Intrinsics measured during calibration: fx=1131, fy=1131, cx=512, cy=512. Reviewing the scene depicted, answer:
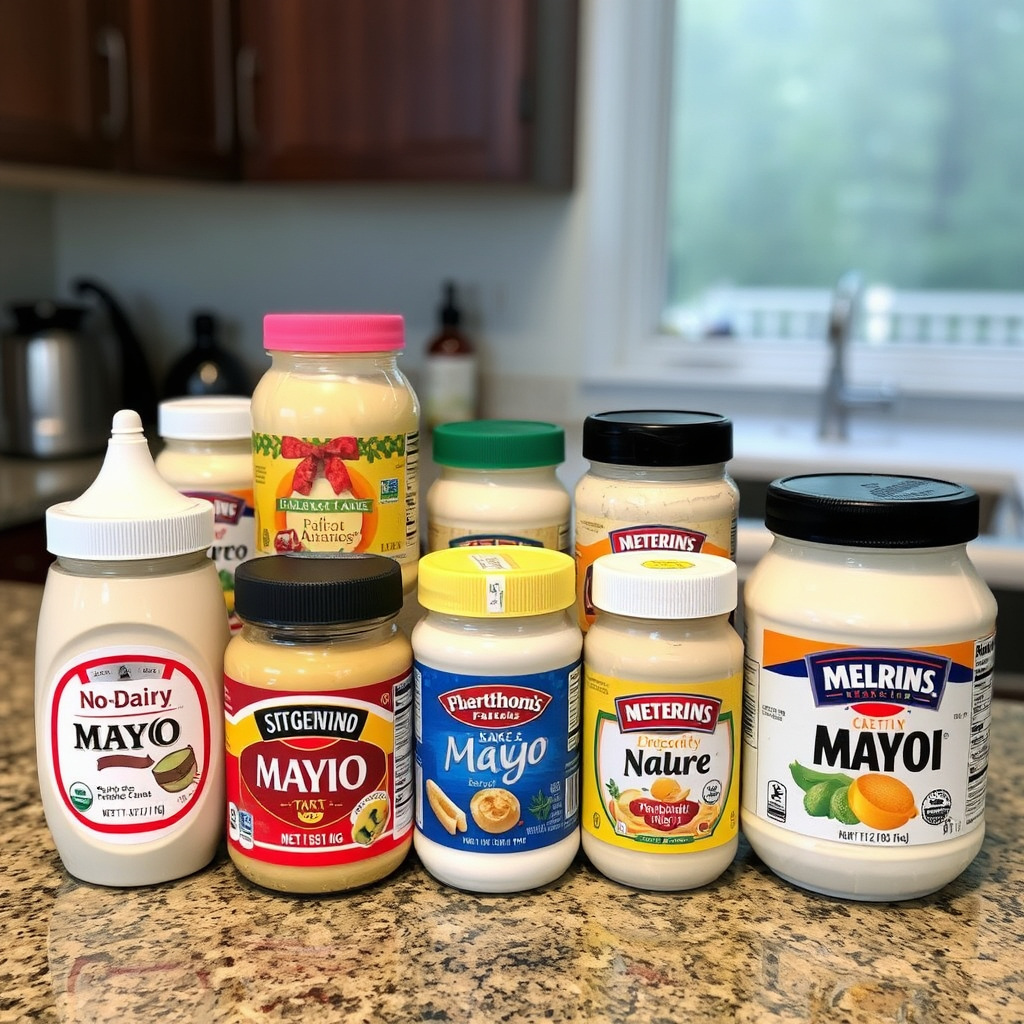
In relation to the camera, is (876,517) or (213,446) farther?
(213,446)

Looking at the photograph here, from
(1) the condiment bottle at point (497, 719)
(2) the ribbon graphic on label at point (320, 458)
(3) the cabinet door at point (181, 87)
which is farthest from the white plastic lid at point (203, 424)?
(3) the cabinet door at point (181, 87)

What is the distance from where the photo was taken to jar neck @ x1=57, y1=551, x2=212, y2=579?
665 millimetres

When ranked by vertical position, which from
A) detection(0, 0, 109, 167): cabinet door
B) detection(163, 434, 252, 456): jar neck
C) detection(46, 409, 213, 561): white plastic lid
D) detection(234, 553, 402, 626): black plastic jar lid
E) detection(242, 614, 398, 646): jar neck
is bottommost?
detection(242, 614, 398, 646): jar neck

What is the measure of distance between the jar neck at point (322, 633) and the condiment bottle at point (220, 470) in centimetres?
15

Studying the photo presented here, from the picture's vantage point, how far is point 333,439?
0.73 meters

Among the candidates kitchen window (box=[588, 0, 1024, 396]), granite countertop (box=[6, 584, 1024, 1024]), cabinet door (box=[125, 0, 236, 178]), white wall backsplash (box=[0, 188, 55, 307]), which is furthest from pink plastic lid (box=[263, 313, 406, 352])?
white wall backsplash (box=[0, 188, 55, 307])

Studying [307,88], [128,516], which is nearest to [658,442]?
[128,516]

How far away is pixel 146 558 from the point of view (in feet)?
2.17

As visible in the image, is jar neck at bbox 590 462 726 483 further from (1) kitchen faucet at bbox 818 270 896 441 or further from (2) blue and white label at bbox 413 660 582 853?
(1) kitchen faucet at bbox 818 270 896 441

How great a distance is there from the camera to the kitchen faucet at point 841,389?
2.34 meters

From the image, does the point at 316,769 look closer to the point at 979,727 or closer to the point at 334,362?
the point at 334,362

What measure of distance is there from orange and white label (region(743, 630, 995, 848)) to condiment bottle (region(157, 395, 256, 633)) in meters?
0.38

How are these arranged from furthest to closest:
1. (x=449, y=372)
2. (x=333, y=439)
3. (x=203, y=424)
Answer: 1. (x=449, y=372)
2. (x=203, y=424)
3. (x=333, y=439)

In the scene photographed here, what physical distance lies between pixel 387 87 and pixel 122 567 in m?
1.87
